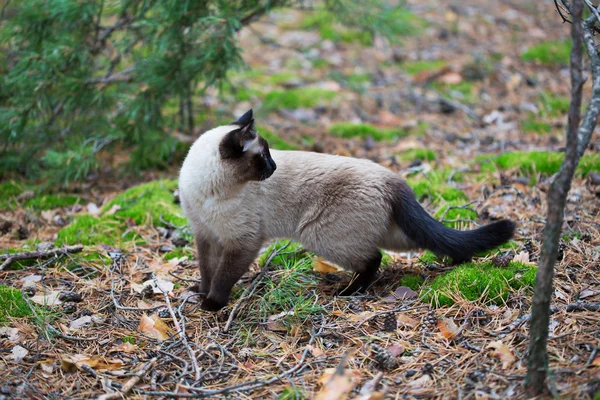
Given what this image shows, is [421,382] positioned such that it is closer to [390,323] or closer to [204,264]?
[390,323]

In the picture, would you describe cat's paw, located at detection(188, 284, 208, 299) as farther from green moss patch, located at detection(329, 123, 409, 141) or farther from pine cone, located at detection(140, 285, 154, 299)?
green moss patch, located at detection(329, 123, 409, 141)

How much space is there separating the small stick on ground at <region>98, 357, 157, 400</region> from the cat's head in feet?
4.47

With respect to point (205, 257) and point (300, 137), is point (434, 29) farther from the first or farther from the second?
point (205, 257)

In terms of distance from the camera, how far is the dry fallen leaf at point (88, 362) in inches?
114

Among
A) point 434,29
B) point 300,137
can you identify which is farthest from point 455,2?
point 300,137

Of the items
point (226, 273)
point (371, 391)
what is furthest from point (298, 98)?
point (371, 391)

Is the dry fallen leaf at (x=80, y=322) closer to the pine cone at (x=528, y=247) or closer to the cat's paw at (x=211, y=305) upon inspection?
the cat's paw at (x=211, y=305)

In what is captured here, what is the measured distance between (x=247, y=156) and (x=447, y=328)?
1664 mm

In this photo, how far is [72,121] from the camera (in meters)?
6.14

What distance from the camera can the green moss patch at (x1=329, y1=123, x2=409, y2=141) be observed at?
277 inches

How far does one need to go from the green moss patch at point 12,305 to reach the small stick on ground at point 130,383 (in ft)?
3.10

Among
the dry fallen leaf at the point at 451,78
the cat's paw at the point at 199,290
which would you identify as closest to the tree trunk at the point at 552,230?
the cat's paw at the point at 199,290

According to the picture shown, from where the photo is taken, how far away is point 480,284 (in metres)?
3.47

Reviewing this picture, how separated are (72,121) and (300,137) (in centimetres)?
262
